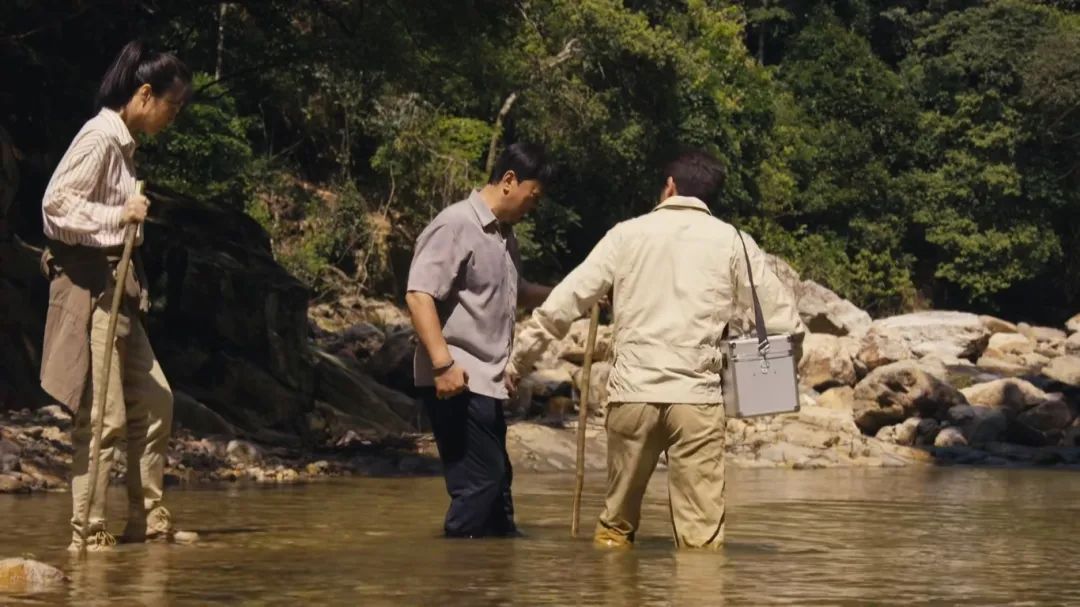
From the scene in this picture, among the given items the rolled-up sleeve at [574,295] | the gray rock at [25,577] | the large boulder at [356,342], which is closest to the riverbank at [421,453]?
the large boulder at [356,342]

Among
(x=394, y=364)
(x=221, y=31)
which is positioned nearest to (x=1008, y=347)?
(x=394, y=364)

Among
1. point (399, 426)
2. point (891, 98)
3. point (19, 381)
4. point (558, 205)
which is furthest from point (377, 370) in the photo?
point (891, 98)

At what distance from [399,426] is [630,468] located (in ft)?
37.8

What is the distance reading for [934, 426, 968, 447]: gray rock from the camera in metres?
22.5

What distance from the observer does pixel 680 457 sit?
24.3ft

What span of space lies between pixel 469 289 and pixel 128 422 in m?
1.57

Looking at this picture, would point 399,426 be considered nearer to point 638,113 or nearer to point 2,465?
point 2,465

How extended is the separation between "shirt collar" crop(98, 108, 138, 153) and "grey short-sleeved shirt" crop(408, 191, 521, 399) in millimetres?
1299

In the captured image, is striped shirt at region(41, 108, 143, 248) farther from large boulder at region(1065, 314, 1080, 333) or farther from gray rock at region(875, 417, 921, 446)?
large boulder at region(1065, 314, 1080, 333)

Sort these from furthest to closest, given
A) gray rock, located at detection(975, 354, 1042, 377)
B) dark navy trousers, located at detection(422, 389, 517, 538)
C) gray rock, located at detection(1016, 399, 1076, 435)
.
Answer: gray rock, located at detection(975, 354, 1042, 377) < gray rock, located at detection(1016, 399, 1076, 435) < dark navy trousers, located at detection(422, 389, 517, 538)

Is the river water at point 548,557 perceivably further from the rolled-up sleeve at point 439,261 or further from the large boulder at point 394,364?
the large boulder at point 394,364

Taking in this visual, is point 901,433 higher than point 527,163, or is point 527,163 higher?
point 527,163

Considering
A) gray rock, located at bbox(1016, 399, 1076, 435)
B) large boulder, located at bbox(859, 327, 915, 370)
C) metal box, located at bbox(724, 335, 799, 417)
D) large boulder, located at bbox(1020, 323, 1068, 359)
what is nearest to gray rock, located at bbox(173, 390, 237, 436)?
metal box, located at bbox(724, 335, 799, 417)

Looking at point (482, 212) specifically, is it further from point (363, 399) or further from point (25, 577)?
point (363, 399)
